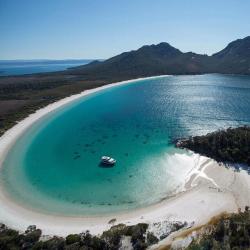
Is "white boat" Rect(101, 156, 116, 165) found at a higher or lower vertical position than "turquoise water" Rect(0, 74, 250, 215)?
higher

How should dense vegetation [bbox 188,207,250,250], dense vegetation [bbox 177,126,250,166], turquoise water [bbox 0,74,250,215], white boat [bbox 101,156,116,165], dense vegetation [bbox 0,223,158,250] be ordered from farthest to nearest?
white boat [bbox 101,156,116,165], dense vegetation [bbox 177,126,250,166], turquoise water [bbox 0,74,250,215], dense vegetation [bbox 0,223,158,250], dense vegetation [bbox 188,207,250,250]

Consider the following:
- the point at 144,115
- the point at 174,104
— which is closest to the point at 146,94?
the point at 174,104

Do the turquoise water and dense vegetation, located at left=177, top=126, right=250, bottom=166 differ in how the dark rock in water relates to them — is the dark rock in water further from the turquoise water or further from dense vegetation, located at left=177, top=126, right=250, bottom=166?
the turquoise water

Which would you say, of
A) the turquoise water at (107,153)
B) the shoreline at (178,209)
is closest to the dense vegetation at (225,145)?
the turquoise water at (107,153)

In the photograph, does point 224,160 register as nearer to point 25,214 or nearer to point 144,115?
point 25,214

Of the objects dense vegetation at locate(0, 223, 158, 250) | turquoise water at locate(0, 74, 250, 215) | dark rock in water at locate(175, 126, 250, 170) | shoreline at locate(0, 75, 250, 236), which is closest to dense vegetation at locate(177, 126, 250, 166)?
dark rock in water at locate(175, 126, 250, 170)

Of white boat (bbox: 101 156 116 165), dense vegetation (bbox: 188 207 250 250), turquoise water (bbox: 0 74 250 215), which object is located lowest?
turquoise water (bbox: 0 74 250 215)

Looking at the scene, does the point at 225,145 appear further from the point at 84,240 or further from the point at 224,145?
the point at 84,240

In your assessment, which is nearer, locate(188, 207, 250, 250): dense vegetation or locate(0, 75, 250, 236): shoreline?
locate(188, 207, 250, 250): dense vegetation

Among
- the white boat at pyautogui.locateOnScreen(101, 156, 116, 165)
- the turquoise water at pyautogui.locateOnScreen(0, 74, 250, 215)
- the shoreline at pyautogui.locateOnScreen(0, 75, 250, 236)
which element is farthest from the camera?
the white boat at pyautogui.locateOnScreen(101, 156, 116, 165)
